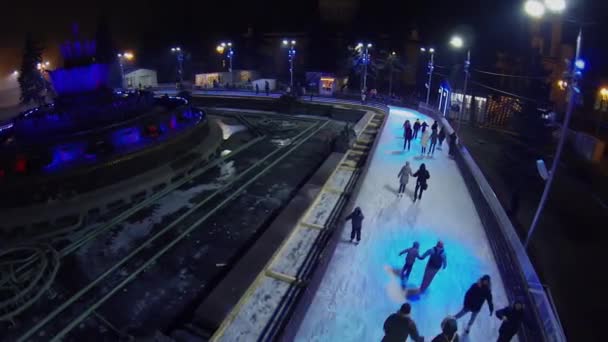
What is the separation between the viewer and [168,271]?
37.8 ft

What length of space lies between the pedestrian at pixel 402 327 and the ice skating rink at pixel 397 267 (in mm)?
1502

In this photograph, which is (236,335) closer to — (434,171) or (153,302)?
(153,302)

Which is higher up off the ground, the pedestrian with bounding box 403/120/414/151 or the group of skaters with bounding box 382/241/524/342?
the pedestrian with bounding box 403/120/414/151

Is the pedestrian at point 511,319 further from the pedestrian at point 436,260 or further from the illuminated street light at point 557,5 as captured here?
the illuminated street light at point 557,5

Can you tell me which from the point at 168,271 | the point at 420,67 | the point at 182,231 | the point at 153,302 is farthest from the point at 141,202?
the point at 420,67

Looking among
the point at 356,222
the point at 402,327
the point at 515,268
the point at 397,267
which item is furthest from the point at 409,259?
the point at 402,327

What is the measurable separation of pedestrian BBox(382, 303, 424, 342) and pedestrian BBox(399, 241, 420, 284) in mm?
2918

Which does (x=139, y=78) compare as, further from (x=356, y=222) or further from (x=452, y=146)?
(x=356, y=222)

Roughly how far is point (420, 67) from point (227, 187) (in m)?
44.6

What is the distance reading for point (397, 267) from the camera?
1044cm

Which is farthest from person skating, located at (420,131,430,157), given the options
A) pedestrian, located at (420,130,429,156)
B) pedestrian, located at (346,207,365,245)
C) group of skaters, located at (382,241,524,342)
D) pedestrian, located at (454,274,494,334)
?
pedestrian, located at (454,274,494,334)

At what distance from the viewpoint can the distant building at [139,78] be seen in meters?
50.6

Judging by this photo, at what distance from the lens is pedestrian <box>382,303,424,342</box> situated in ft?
21.3

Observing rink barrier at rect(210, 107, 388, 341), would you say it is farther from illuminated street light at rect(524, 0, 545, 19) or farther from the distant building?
the distant building
